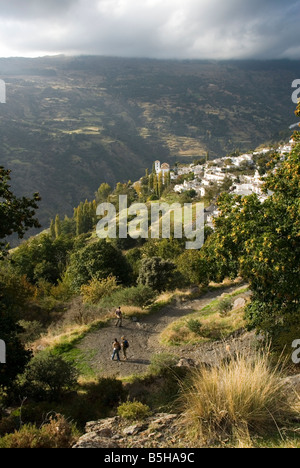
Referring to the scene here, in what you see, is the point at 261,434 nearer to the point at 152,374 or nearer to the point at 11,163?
the point at 152,374

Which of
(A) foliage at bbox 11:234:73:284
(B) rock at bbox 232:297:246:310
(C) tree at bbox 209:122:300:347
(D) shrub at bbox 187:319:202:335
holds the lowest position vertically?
(A) foliage at bbox 11:234:73:284

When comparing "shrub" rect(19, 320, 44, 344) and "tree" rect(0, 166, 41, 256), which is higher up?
"tree" rect(0, 166, 41, 256)

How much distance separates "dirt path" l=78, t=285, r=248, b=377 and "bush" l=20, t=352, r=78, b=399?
65.9 inches

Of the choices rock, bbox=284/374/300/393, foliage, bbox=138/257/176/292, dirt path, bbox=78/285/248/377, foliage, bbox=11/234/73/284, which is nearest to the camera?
rock, bbox=284/374/300/393

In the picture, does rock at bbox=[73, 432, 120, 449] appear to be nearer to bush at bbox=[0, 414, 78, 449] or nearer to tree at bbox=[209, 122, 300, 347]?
bush at bbox=[0, 414, 78, 449]

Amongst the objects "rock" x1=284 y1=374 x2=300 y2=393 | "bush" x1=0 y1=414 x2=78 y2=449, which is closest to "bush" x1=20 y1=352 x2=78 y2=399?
"bush" x1=0 y1=414 x2=78 y2=449

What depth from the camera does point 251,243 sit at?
762 cm

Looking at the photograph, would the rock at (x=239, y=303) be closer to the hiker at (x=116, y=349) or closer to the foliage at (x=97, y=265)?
the hiker at (x=116, y=349)

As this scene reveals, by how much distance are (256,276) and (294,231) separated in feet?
4.56

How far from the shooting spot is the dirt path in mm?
11359

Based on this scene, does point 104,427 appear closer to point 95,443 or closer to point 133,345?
point 95,443

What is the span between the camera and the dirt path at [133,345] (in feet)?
37.3

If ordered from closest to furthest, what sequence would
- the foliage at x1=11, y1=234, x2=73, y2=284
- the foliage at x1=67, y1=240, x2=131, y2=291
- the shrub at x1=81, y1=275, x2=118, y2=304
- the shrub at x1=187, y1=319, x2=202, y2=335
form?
the shrub at x1=187, y1=319, x2=202, y2=335 → the shrub at x1=81, y1=275, x2=118, y2=304 → the foliage at x1=67, y1=240, x2=131, y2=291 → the foliage at x1=11, y1=234, x2=73, y2=284
